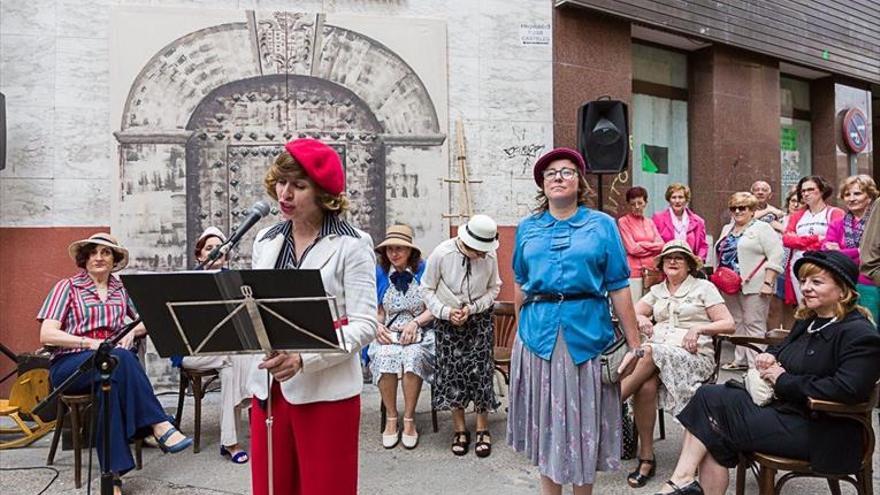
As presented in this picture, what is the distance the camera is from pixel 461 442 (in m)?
4.48

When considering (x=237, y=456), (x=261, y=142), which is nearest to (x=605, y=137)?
(x=261, y=142)

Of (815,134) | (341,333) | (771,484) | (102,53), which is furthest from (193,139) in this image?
(815,134)

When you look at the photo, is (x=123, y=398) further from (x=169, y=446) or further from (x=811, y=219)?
(x=811, y=219)

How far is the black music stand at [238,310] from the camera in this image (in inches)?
72.7

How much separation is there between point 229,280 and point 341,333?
363mm

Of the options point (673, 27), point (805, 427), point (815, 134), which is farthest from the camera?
point (815, 134)

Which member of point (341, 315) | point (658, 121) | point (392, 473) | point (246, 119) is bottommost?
point (392, 473)

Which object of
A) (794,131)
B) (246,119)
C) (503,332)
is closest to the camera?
(503,332)

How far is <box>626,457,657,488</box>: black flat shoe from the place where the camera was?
149 inches

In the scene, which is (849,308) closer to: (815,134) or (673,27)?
(673,27)

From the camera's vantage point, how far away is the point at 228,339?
1986 mm

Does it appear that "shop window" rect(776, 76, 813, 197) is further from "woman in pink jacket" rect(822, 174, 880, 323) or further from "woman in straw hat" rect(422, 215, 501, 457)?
"woman in straw hat" rect(422, 215, 501, 457)

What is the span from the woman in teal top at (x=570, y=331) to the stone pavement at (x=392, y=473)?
3.28 feet

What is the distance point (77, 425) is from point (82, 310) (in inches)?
29.8
